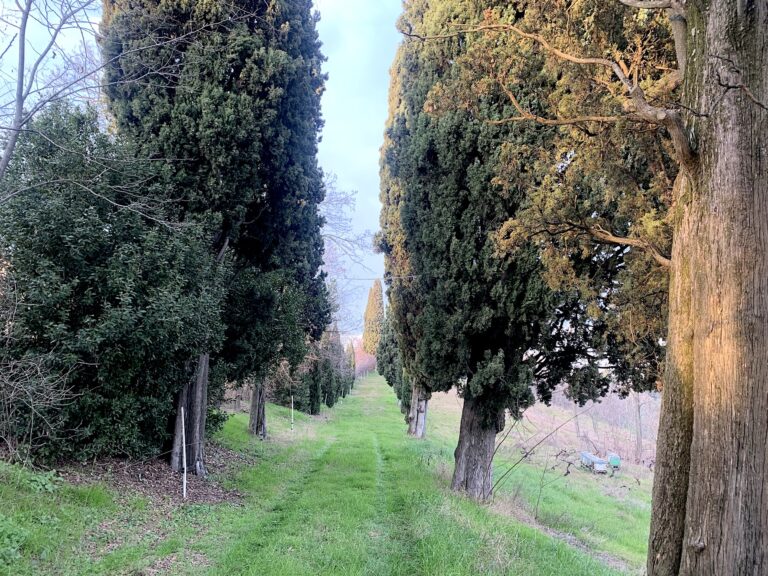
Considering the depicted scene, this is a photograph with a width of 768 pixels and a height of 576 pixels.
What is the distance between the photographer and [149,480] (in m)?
7.74

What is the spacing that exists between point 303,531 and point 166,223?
439cm

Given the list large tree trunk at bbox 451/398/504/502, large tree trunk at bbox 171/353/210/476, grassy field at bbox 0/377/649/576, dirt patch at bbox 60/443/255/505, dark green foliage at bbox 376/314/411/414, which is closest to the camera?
grassy field at bbox 0/377/649/576

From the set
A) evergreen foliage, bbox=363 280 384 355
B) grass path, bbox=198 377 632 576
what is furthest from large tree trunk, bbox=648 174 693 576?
evergreen foliage, bbox=363 280 384 355

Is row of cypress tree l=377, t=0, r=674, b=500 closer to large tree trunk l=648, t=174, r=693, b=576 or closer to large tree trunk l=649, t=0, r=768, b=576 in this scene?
large tree trunk l=648, t=174, r=693, b=576

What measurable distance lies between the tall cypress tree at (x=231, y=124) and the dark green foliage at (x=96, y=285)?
36.3 inches

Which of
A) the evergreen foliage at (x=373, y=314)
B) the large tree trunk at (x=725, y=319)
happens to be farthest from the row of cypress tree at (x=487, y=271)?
the evergreen foliage at (x=373, y=314)

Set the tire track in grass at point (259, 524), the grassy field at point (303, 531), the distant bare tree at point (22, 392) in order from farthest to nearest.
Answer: the distant bare tree at point (22, 392) → the tire track in grass at point (259, 524) → the grassy field at point (303, 531)

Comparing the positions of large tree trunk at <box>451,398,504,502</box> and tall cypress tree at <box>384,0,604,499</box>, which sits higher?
tall cypress tree at <box>384,0,604,499</box>

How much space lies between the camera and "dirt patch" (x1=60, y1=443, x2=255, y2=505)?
677 centimetres

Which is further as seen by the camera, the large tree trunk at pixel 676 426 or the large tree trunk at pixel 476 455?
the large tree trunk at pixel 476 455

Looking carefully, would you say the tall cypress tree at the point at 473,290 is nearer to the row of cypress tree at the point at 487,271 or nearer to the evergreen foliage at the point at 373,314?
the row of cypress tree at the point at 487,271

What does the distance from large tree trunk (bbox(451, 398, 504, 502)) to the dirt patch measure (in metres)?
3.97

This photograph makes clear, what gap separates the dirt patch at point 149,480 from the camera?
6.77 m

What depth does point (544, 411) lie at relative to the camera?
33.3 meters
